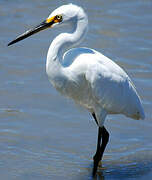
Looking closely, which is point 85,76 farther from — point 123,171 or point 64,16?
point 123,171

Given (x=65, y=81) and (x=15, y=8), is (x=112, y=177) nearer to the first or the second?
(x=65, y=81)

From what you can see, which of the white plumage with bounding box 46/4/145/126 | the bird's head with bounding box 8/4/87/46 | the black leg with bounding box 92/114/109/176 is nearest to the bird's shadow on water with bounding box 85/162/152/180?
the black leg with bounding box 92/114/109/176

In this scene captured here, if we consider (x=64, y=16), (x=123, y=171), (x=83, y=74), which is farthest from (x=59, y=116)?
(x=64, y=16)

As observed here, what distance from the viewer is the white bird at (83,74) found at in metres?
6.71

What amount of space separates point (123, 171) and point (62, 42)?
1932 millimetres

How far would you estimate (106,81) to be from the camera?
22.8ft

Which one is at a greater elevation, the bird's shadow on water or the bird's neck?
the bird's neck

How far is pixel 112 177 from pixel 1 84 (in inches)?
115

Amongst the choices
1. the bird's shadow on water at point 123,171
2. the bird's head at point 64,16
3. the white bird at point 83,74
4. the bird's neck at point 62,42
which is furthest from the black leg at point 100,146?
the bird's head at point 64,16

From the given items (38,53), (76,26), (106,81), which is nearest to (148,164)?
(106,81)

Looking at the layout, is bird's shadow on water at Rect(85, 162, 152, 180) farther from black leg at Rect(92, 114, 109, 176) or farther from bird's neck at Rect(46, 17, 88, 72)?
bird's neck at Rect(46, 17, 88, 72)

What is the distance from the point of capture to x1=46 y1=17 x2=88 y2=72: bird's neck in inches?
263

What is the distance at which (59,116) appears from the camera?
8.46m

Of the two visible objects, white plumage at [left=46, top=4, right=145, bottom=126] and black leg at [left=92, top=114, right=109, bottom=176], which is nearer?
white plumage at [left=46, top=4, right=145, bottom=126]
